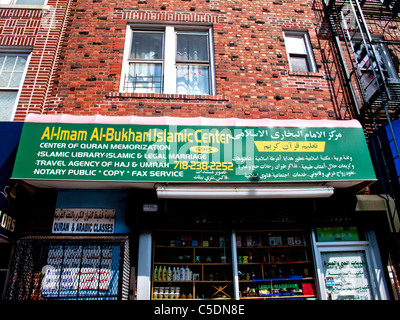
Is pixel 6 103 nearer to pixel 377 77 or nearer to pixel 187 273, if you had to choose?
pixel 187 273

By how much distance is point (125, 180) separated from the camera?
516 cm

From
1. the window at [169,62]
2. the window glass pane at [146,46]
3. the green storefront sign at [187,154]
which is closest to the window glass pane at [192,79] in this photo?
the window at [169,62]

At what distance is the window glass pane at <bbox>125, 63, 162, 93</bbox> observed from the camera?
698 cm

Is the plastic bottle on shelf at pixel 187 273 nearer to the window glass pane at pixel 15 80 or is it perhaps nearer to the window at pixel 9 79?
the window at pixel 9 79

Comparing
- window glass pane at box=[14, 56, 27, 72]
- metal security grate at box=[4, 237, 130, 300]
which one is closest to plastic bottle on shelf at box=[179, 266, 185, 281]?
metal security grate at box=[4, 237, 130, 300]

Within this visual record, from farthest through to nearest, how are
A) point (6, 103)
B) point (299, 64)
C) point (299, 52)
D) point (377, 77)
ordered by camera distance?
point (299, 52) → point (299, 64) → point (377, 77) → point (6, 103)

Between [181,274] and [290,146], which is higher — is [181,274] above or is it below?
below

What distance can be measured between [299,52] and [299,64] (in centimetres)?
37

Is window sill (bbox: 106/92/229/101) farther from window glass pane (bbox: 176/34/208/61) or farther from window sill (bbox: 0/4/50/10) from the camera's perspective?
window sill (bbox: 0/4/50/10)

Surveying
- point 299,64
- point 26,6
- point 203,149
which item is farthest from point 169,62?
point 26,6

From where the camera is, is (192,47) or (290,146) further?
(192,47)

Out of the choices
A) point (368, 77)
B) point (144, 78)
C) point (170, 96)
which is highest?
point (368, 77)

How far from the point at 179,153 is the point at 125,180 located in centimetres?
104

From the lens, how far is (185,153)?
212 inches
